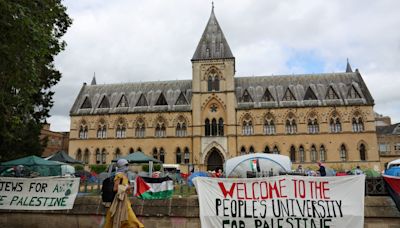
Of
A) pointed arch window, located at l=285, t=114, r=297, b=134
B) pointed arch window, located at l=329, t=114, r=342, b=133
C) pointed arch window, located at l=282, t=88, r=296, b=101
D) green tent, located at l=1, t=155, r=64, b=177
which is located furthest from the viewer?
pointed arch window, located at l=282, t=88, r=296, b=101

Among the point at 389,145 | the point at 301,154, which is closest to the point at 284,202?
the point at 301,154

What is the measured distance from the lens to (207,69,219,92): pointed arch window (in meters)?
43.5

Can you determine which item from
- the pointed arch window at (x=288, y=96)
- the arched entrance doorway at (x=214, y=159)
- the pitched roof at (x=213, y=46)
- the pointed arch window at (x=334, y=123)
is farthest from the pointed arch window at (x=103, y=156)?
the pointed arch window at (x=334, y=123)

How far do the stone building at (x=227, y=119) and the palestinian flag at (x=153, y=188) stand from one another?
29.8 meters

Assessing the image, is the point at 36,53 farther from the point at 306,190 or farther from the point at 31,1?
the point at 306,190

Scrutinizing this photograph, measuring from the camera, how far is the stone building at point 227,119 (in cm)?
4100

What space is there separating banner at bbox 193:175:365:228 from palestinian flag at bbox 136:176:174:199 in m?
2.54

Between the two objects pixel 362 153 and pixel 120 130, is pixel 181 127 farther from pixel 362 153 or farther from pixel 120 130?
pixel 362 153

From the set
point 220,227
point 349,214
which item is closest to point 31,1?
point 220,227

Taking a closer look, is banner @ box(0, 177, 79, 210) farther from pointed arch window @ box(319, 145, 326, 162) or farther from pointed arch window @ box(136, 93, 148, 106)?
pointed arch window @ box(319, 145, 326, 162)

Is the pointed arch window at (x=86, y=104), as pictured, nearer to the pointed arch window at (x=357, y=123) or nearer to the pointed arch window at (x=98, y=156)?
the pointed arch window at (x=98, y=156)

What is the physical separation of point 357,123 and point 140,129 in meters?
30.1

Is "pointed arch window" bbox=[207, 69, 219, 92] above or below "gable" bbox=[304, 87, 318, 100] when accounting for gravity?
above

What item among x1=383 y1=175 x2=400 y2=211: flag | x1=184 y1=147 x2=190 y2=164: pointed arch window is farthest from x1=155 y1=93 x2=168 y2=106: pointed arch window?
x1=383 y1=175 x2=400 y2=211: flag
